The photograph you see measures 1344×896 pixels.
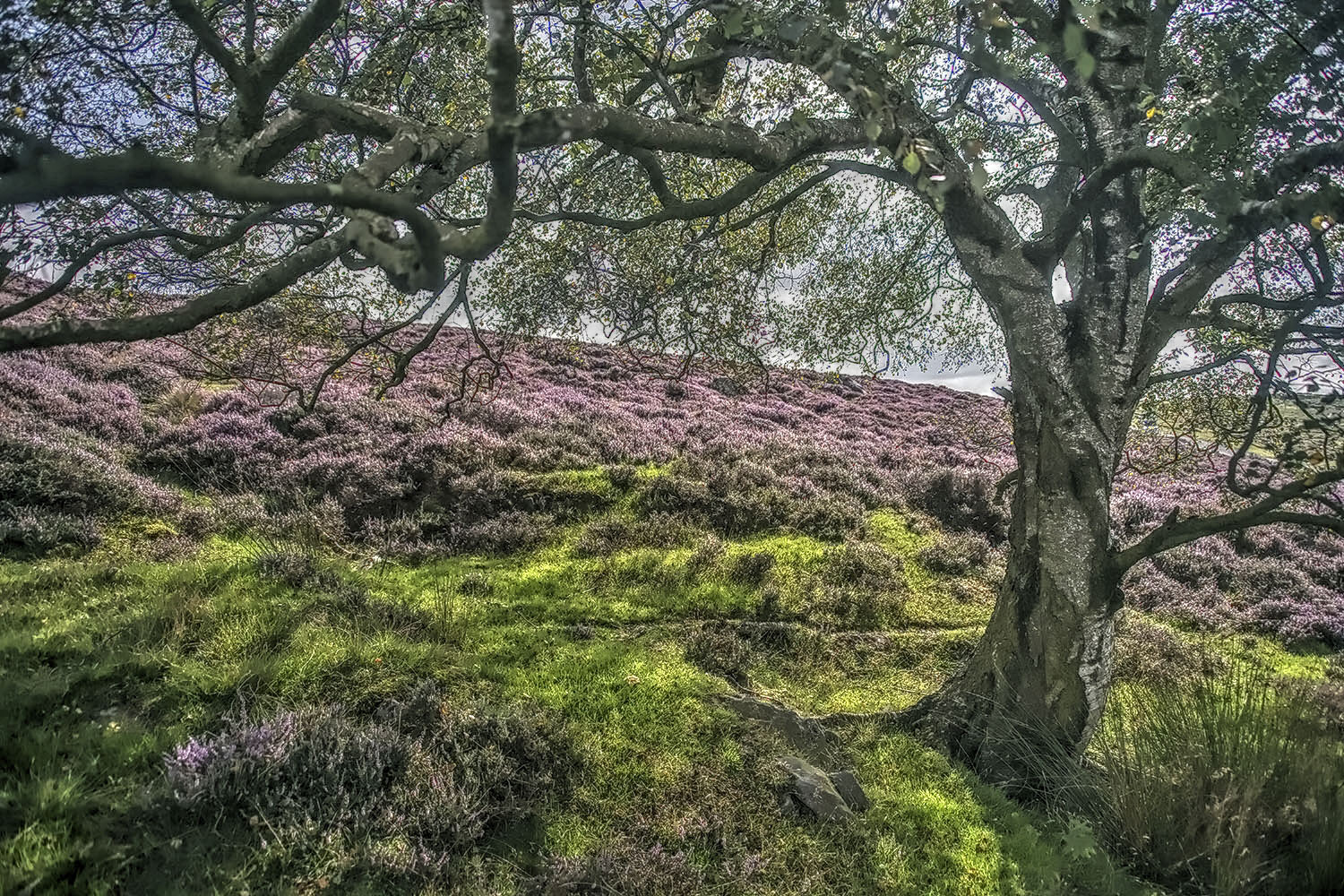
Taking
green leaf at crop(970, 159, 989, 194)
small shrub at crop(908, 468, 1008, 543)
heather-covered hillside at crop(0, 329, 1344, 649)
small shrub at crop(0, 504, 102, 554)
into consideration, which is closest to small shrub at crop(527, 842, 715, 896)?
green leaf at crop(970, 159, 989, 194)

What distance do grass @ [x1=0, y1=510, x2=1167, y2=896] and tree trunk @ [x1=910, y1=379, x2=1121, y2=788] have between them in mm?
614

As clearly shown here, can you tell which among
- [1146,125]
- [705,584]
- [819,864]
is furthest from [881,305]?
[819,864]

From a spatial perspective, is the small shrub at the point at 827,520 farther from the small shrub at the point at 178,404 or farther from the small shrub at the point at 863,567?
the small shrub at the point at 178,404

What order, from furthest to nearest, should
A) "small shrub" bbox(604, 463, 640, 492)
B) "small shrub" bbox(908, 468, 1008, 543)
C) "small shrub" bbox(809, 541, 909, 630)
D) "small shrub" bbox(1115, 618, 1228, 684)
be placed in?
"small shrub" bbox(908, 468, 1008, 543)
"small shrub" bbox(604, 463, 640, 492)
"small shrub" bbox(809, 541, 909, 630)
"small shrub" bbox(1115, 618, 1228, 684)

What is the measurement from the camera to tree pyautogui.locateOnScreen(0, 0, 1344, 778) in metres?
3.23

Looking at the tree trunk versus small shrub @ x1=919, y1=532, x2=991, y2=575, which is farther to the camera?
small shrub @ x1=919, y1=532, x2=991, y2=575

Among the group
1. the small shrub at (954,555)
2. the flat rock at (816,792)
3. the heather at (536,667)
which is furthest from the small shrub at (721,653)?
the small shrub at (954,555)

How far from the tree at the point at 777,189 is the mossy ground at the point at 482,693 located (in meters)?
1.35

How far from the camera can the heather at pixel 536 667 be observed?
417 centimetres

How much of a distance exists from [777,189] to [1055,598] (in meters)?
6.12

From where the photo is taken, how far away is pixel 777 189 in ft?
29.2

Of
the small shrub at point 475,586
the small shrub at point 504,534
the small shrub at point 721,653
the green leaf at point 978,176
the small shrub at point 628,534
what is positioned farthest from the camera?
the small shrub at point 628,534

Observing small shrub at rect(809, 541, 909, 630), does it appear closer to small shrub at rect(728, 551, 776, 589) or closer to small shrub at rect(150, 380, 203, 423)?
small shrub at rect(728, 551, 776, 589)

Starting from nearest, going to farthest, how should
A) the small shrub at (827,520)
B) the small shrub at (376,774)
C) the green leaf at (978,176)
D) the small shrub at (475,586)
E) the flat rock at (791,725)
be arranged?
1. the green leaf at (978,176)
2. the small shrub at (376,774)
3. the flat rock at (791,725)
4. the small shrub at (475,586)
5. the small shrub at (827,520)
